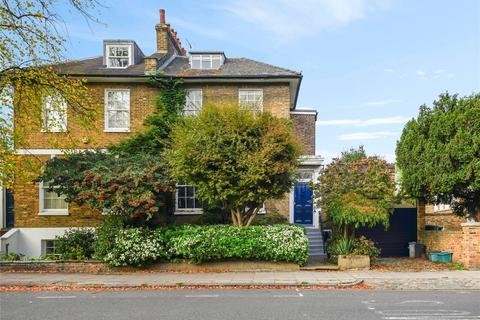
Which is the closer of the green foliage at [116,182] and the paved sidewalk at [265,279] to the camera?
the paved sidewalk at [265,279]

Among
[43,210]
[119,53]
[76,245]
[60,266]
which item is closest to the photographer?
[60,266]

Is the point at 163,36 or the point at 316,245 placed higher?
the point at 163,36

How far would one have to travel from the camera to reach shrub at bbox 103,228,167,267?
15180 millimetres

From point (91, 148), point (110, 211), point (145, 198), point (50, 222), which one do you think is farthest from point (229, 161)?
point (50, 222)

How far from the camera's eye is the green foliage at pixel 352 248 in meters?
16.0

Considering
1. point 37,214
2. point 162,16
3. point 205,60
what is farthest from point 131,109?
point 162,16

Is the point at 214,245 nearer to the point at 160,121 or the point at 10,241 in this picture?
the point at 160,121

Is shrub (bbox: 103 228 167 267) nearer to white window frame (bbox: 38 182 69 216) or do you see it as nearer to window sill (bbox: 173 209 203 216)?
window sill (bbox: 173 209 203 216)

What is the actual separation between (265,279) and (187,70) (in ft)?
36.8

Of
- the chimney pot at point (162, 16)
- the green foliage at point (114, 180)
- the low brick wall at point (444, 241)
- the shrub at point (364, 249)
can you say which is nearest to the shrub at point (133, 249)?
the green foliage at point (114, 180)

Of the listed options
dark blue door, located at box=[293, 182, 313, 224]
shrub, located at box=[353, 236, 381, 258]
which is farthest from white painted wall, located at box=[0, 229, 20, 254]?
shrub, located at box=[353, 236, 381, 258]

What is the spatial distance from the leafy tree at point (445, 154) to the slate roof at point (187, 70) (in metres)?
5.60

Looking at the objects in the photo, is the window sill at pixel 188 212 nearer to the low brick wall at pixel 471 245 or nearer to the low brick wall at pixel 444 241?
the low brick wall at pixel 444 241

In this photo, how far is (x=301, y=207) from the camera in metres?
21.5
